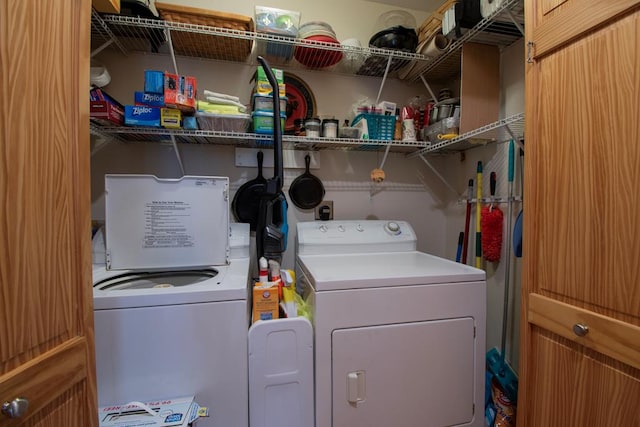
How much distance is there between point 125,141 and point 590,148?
7.55 ft

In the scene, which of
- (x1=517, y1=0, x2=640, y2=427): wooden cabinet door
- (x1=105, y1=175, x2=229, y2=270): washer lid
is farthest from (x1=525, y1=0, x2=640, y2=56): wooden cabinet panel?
(x1=105, y1=175, x2=229, y2=270): washer lid

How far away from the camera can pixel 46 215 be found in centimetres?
60

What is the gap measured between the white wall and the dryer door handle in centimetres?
102

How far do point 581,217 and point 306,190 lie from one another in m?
1.54

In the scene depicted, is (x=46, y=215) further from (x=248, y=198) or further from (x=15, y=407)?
(x=248, y=198)

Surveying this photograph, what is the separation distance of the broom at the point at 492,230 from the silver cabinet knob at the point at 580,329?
37.2 inches

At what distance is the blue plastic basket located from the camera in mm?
1871

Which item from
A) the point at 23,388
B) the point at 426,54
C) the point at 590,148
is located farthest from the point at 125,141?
the point at 590,148

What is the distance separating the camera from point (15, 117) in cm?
53

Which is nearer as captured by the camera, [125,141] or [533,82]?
[533,82]

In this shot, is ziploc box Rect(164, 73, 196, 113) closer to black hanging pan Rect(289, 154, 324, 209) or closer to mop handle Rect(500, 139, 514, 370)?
black hanging pan Rect(289, 154, 324, 209)

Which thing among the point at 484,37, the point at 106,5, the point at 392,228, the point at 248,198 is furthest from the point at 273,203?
the point at 484,37

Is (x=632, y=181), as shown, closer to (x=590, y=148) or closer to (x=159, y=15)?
(x=590, y=148)

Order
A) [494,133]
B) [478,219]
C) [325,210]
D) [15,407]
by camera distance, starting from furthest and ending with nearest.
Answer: [325,210], [478,219], [494,133], [15,407]
